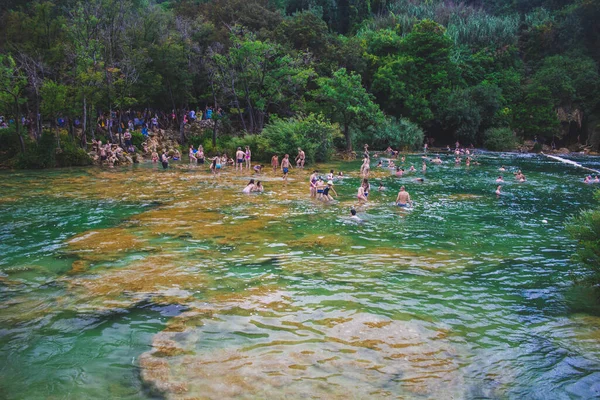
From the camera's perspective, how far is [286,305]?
888cm

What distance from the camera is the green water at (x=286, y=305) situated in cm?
639

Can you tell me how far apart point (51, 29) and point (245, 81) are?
15736mm

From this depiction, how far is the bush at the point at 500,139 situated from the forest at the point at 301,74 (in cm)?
15

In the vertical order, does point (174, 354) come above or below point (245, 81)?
below

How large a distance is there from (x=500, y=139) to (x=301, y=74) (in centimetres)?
2934

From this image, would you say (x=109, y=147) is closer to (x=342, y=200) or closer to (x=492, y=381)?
(x=342, y=200)

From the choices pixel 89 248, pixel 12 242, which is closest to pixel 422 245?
pixel 89 248

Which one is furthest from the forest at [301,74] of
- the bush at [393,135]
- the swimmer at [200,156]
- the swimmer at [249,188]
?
the swimmer at [249,188]

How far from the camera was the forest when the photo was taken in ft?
107

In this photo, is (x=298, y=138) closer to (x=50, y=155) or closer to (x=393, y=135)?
(x=50, y=155)

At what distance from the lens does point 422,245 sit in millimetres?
13352

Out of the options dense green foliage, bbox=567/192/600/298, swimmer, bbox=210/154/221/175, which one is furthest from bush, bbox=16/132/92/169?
dense green foliage, bbox=567/192/600/298

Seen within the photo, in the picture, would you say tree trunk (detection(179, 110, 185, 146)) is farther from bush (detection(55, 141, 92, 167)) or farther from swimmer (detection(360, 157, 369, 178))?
swimmer (detection(360, 157, 369, 178))

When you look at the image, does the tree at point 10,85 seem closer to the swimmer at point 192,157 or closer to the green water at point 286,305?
the swimmer at point 192,157
